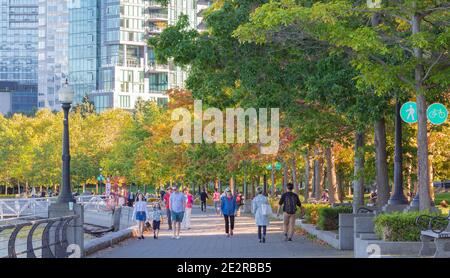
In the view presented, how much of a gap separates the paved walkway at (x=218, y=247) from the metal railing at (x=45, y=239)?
222 cm

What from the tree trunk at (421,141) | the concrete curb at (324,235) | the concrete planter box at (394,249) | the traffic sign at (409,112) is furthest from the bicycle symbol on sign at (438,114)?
the concrete curb at (324,235)

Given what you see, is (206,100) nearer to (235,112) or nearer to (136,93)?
(235,112)

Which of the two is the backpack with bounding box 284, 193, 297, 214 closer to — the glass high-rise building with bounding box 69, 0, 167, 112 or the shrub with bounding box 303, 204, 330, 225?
the shrub with bounding box 303, 204, 330, 225

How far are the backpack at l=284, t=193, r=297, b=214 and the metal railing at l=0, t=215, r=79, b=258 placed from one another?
Answer: 8929mm

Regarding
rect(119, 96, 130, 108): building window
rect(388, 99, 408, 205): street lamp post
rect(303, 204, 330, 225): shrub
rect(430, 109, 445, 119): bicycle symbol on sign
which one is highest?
rect(119, 96, 130, 108): building window

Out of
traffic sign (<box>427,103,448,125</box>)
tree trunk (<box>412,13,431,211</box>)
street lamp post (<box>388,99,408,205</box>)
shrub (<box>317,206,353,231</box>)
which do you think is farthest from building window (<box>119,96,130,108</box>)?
traffic sign (<box>427,103,448,125</box>)

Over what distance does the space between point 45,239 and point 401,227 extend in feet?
24.9

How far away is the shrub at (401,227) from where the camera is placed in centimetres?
A: 1897

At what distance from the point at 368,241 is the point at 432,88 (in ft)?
13.9

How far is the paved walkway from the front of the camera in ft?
81.6

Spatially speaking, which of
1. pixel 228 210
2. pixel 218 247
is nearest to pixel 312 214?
pixel 228 210

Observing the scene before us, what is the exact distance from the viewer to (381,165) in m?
28.4

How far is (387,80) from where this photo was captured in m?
20.4

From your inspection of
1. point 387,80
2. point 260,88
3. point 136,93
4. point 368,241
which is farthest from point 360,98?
point 136,93
